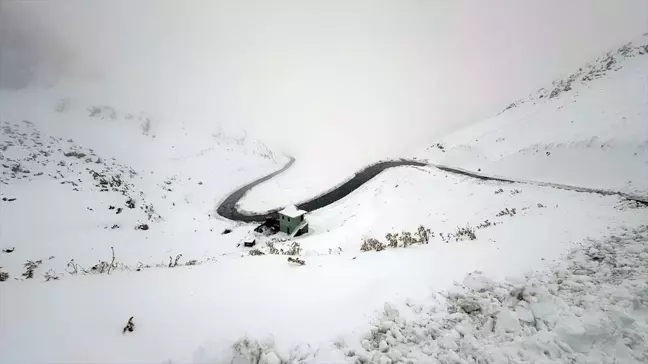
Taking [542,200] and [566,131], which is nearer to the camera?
[542,200]

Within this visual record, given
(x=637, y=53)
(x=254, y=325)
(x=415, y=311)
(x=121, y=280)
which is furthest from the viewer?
(x=637, y=53)

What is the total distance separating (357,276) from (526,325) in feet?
10.9

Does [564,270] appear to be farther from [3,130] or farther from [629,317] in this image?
[3,130]

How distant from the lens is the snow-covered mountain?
464cm

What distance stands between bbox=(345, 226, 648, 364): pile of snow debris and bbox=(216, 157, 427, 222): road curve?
87.4 ft

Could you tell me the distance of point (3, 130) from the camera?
1340 inches

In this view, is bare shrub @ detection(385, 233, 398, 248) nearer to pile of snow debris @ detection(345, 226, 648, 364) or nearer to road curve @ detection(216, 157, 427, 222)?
pile of snow debris @ detection(345, 226, 648, 364)

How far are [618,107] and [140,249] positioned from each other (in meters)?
44.8

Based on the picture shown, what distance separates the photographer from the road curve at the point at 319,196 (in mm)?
31891

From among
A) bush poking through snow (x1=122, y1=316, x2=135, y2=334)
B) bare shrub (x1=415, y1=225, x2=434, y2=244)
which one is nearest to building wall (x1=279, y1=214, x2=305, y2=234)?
bare shrub (x1=415, y1=225, x2=434, y2=244)

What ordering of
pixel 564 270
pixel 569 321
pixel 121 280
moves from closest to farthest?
pixel 569 321 < pixel 121 280 < pixel 564 270

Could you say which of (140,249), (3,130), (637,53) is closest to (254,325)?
(140,249)

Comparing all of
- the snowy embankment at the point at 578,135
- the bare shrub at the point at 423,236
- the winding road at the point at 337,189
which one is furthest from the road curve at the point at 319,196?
the bare shrub at the point at 423,236

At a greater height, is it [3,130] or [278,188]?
[3,130]
